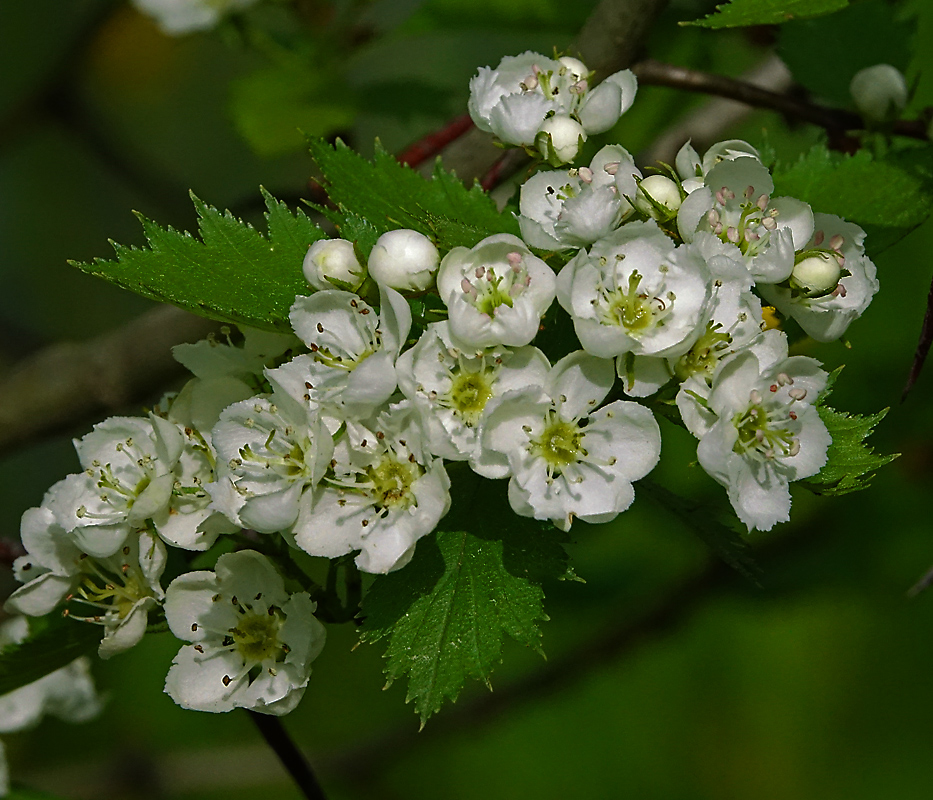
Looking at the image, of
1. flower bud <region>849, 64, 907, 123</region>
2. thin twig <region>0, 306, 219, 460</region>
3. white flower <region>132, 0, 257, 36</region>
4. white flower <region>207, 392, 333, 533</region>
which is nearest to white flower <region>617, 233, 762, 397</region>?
white flower <region>207, 392, 333, 533</region>

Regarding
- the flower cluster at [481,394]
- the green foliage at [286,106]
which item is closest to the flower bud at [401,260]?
the flower cluster at [481,394]

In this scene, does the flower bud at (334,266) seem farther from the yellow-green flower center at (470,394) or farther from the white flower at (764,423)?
the white flower at (764,423)

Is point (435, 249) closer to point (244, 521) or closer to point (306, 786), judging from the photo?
point (244, 521)

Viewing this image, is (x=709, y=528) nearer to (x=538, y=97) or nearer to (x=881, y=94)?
(x=538, y=97)

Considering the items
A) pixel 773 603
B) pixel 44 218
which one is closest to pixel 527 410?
pixel 773 603

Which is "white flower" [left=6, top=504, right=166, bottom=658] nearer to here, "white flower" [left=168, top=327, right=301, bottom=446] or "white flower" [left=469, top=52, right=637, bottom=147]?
"white flower" [left=168, top=327, right=301, bottom=446]
